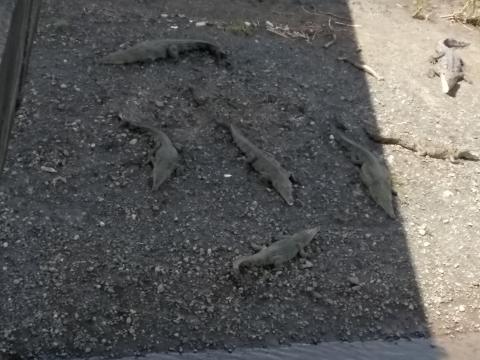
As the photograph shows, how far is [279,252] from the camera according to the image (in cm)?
577

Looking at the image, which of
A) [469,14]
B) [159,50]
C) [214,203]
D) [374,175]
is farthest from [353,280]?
[469,14]

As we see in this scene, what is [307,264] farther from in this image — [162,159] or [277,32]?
[277,32]

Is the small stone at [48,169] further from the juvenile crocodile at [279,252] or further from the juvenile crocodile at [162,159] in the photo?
the juvenile crocodile at [279,252]

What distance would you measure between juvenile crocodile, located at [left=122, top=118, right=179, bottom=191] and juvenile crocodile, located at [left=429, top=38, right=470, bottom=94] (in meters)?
3.88

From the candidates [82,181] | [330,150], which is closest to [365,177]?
[330,150]

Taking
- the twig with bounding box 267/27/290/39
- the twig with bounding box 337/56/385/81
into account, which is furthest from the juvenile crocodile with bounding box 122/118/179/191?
the twig with bounding box 337/56/385/81

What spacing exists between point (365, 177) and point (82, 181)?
2669 mm

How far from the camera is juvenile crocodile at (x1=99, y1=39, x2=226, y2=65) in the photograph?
7.74 metres

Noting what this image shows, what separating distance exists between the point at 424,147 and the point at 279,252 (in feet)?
8.31

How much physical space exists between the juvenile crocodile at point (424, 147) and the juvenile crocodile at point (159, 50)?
2045 mm

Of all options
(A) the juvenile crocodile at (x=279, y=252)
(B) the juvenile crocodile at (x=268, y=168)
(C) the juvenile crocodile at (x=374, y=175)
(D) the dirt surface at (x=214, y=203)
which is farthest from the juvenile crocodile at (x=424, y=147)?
(A) the juvenile crocodile at (x=279, y=252)

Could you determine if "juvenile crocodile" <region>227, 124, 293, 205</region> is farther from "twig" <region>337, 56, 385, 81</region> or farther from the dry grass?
the dry grass

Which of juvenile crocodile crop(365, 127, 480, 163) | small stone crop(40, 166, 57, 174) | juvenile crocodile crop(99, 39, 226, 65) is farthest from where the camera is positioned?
juvenile crocodile crop(99, 39, 226, 65)

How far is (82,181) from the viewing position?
6.30 m
